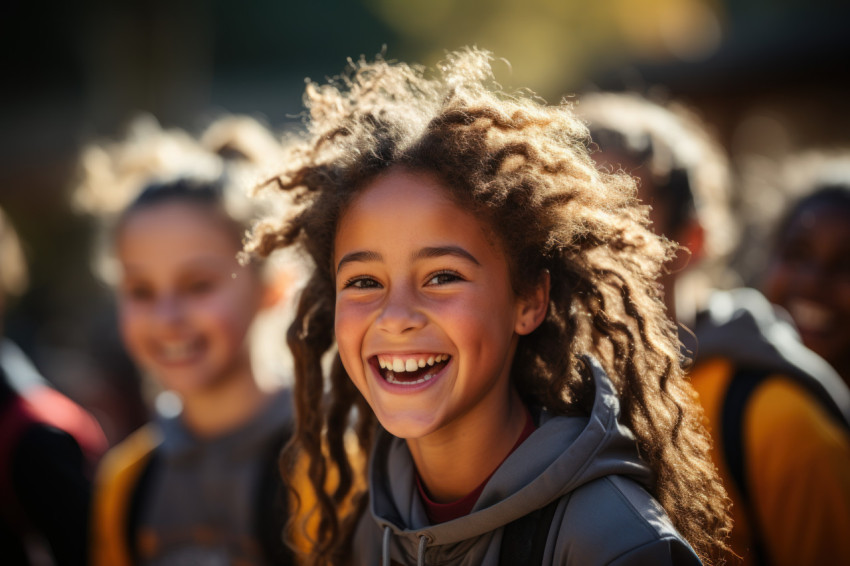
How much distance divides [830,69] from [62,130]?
10442 millimetres

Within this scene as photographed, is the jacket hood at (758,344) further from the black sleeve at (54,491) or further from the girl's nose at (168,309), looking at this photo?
the black sleeve at (54,491)

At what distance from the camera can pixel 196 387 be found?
3027 mm

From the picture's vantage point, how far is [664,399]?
200cm

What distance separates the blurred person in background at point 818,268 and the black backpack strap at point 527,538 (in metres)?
2.15

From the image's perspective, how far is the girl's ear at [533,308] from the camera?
2002 mm

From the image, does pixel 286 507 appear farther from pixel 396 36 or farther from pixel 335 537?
pixel 396 36

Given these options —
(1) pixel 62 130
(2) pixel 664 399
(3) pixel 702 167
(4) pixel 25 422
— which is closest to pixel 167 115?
(1) pixel 62 130

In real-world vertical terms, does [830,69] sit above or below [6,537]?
above

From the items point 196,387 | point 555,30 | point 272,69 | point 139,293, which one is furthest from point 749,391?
point 272,69

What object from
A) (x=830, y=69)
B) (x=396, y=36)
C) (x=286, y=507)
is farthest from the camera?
(x=396, y=36)

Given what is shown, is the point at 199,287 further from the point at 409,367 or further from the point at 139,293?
the point at 409,367

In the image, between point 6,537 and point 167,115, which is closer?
point 6,537

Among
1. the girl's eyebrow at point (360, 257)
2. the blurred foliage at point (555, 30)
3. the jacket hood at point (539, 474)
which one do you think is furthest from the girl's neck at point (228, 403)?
the blurred foliage at point (555, 30)

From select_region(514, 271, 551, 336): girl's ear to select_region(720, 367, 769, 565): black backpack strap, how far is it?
84 centimetres
